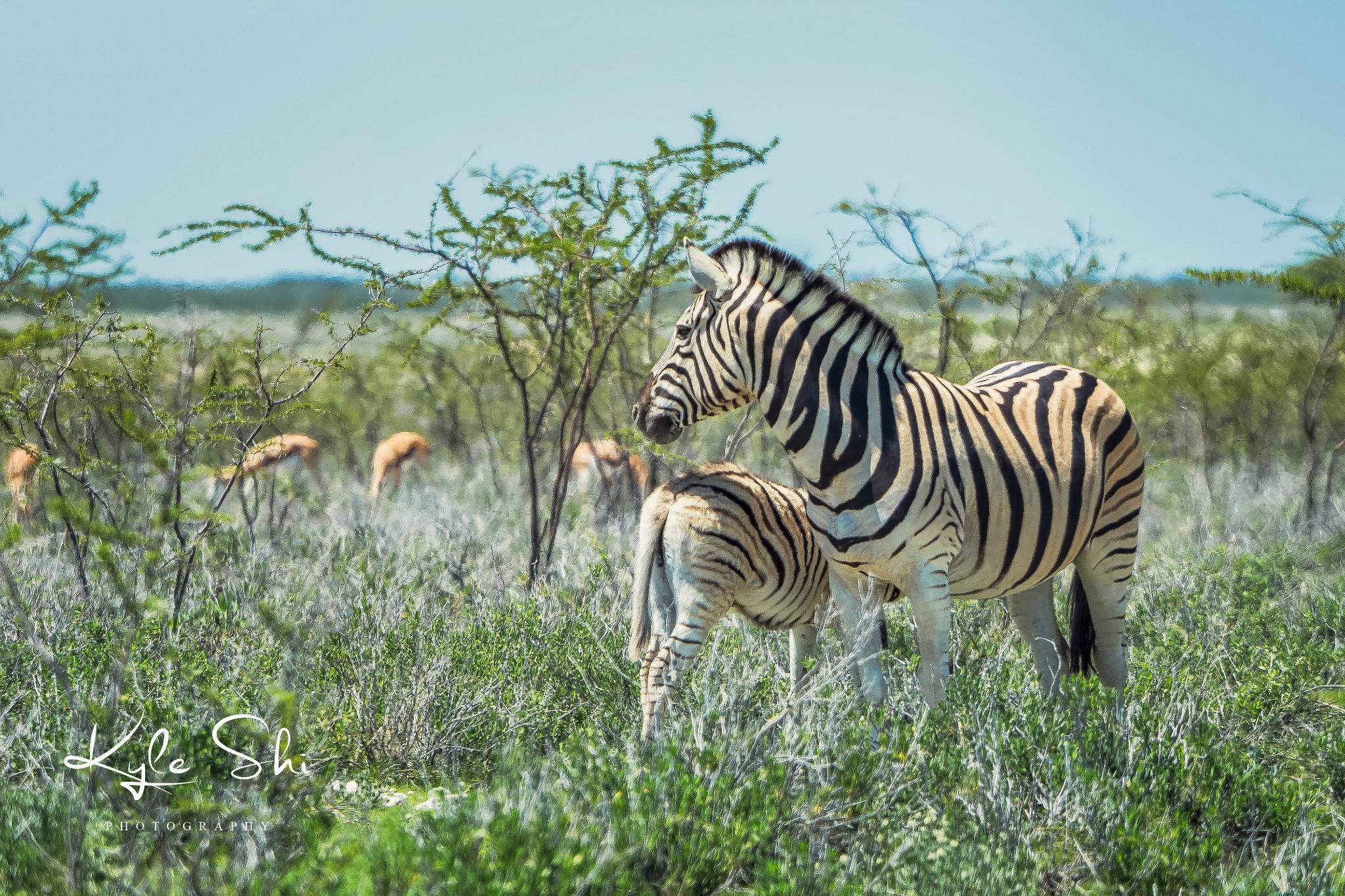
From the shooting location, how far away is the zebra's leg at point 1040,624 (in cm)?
537

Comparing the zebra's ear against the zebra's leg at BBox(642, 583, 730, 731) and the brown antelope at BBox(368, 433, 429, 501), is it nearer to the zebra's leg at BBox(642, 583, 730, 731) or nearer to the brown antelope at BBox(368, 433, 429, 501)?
the zebra's leg at BBox(642, 583, 730, 731)

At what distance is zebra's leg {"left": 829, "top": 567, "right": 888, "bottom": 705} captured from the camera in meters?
4.37

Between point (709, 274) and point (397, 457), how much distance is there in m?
10.8

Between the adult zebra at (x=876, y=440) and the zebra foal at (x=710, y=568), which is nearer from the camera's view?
the adult zebra at (x=876, y=440)

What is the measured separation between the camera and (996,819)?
3.55 metres

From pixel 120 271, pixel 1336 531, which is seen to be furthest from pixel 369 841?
pixel 1336 531

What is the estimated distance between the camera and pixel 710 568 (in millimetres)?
4574

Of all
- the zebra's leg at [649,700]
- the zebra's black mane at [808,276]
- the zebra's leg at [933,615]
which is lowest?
the zebra's leg at [649,700]

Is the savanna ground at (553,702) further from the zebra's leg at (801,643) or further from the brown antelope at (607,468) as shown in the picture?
the brown antelope at (607,468)

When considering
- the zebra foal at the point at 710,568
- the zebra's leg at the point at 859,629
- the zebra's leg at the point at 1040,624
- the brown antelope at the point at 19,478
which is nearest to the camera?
the zebra's leg at the point at 859,629

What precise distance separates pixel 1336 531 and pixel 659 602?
274 inches

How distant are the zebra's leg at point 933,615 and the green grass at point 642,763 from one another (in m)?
0.14

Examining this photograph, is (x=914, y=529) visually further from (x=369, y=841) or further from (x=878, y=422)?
(x=369, y=841)
